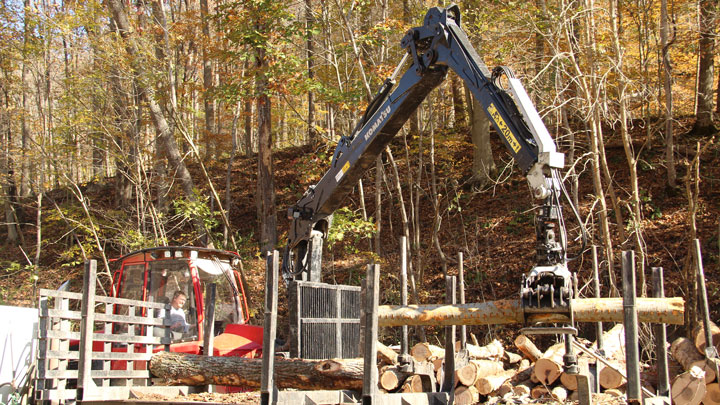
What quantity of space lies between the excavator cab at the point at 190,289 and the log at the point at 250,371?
635 millimetres

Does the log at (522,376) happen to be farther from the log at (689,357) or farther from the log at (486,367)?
the log at (689,357)

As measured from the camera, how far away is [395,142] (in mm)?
20656

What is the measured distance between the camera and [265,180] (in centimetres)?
1658

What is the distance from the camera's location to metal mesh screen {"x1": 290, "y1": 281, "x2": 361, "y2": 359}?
22.6 ft

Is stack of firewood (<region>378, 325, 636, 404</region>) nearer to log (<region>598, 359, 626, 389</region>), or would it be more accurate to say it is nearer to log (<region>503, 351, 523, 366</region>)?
log (<region>598, 359, 626, 389</region>)

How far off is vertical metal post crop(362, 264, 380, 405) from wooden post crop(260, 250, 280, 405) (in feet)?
3.26

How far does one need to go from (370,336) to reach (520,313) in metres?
1.27

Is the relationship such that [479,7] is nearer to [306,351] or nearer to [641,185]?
[641,185]

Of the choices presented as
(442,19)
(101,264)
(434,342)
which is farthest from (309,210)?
(101,264)

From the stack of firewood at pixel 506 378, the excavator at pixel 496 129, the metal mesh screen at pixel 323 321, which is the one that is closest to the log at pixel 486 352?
the stack of firewood at pixel 506 378

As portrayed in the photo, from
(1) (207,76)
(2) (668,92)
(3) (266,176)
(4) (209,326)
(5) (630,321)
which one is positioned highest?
(1) (207,76)

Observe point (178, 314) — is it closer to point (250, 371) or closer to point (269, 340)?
point (250, 371)

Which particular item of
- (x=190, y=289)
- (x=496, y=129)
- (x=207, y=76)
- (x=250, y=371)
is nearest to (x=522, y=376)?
(x=250, y=371)

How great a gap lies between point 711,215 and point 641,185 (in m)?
2.03
